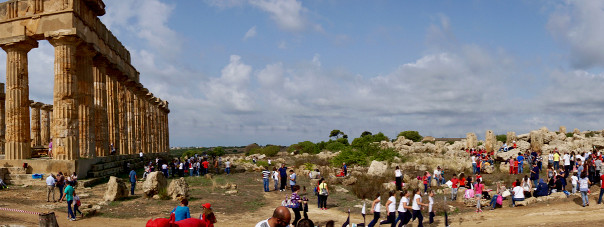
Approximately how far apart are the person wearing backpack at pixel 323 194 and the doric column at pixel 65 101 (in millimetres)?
13359

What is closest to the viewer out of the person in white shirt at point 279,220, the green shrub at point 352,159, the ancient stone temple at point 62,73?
the person in white shirt at point 279,220

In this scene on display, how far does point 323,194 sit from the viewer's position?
16.7m

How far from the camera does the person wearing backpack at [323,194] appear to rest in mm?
16547

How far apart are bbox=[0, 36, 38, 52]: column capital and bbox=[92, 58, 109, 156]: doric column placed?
13.9 ft

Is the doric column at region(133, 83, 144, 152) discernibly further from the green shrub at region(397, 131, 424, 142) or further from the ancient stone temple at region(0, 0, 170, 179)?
the green shrub at region(397, 131, 424, 142)

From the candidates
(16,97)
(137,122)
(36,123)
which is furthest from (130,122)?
(36,123)

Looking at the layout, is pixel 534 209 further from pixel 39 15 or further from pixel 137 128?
pixel 137 128

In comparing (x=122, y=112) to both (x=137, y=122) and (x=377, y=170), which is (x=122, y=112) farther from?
(x=377, y=170)

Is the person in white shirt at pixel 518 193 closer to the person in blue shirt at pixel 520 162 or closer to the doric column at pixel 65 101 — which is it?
the person in blue shirt at pixel 520 162

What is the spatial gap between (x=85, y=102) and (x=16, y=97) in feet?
10.9

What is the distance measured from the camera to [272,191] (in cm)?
2230

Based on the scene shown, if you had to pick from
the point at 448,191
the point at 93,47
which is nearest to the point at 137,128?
the point at 93,47

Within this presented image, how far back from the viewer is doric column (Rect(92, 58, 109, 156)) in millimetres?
26516

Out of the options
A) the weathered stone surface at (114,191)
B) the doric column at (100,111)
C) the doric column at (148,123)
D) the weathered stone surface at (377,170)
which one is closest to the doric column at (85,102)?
the doric column at (100,111)
